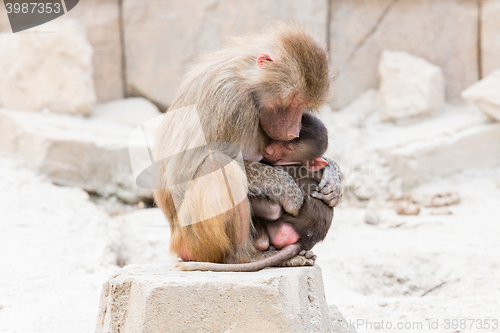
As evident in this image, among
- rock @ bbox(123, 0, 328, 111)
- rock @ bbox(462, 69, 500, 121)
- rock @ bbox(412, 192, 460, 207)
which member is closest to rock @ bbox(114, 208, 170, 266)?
rock @ bbox(123, 0, 328, 111)

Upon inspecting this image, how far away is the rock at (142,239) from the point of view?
167 inches

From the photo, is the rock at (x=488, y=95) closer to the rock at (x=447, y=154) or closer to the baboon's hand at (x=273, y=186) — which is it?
the rock at (x=447, y=154)

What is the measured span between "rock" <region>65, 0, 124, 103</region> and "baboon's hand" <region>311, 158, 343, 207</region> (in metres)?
4.40

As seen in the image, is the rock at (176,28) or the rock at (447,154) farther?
the rock at (176,28)

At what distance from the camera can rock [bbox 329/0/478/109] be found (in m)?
6.64

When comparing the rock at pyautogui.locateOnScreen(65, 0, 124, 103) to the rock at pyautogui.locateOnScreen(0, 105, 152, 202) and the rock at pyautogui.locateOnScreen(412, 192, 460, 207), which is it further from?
the rock at pyautogui.locateOnScreen(412, 192, 460, 207)

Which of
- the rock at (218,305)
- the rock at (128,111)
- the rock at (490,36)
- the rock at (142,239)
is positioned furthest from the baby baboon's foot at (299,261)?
the rock at (490,36)

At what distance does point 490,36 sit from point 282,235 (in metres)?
5.39

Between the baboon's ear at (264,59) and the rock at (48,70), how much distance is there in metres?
3.98

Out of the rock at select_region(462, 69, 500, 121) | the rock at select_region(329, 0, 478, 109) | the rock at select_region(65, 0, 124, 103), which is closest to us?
the rock at select_region(462, 69, 500, 121)

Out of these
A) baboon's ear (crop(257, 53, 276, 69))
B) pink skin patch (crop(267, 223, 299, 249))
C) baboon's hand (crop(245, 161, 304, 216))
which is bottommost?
pink skin patch (crop(267, 223, 299, 249))

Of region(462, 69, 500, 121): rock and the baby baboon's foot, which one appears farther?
region(462, 69, 500, 121): rock

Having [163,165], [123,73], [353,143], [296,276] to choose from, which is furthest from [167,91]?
[296,276]

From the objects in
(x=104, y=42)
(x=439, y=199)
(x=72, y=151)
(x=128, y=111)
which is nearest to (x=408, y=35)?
(x=439, y=199)
